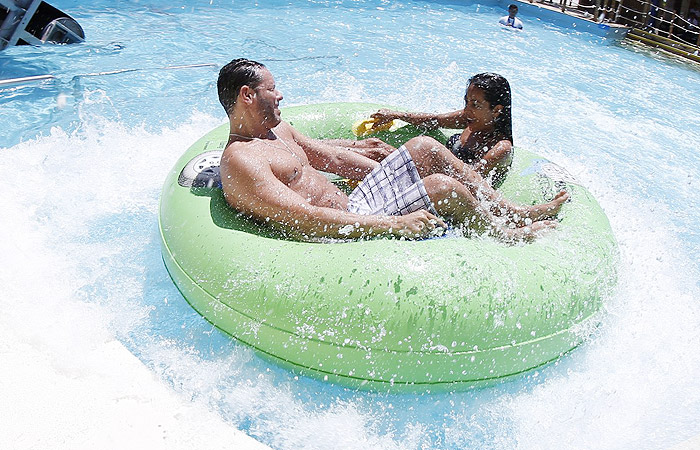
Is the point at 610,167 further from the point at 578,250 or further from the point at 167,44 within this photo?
the point at 167,44

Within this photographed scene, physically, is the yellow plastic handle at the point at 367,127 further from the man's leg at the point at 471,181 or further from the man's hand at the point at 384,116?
the man's leg at the point at 471,181

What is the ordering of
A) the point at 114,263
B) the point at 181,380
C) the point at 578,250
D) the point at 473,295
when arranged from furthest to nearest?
the point at 114,263 → the point at 578,250 → the point at 181,380 → the point at 473,295

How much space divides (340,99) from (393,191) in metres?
3.61

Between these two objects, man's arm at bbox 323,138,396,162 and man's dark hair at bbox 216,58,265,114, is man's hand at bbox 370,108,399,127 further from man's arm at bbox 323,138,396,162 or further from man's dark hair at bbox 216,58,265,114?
man's dark hair at bbox 216,58,265,114

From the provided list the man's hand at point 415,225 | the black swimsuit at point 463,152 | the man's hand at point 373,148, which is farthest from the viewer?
the man's hand at point 373,148

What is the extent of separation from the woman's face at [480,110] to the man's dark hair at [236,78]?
4.22 feet

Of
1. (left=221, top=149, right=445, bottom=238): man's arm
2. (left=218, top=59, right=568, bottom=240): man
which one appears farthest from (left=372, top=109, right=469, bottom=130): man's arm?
(left=221, top=149, right=445, bottom=238): man's arm

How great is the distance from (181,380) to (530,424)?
5.04 ft

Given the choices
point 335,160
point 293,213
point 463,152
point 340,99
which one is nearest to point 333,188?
point 335,160

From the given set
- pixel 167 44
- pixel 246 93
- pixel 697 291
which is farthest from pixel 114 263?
pixel 167 44

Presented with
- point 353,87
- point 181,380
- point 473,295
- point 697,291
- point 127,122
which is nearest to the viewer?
point 473,295

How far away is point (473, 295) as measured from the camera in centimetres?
246

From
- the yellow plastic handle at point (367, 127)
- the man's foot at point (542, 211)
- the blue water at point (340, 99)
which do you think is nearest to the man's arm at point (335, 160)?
the yellow plastic handle at point (367, 127)

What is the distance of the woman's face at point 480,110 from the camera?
3457 millimetres
